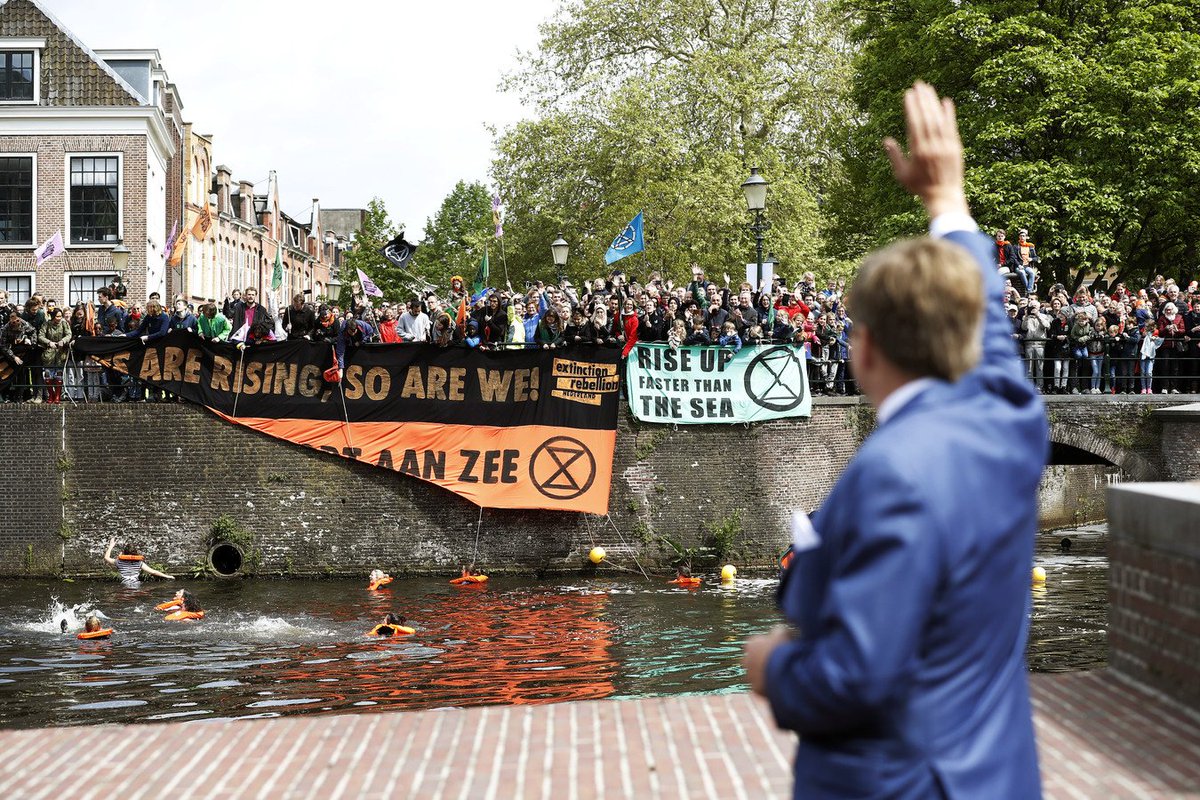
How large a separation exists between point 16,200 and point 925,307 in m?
39.6

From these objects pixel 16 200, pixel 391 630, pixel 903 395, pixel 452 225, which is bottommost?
pixel 391 630

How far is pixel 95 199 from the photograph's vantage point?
3794cm

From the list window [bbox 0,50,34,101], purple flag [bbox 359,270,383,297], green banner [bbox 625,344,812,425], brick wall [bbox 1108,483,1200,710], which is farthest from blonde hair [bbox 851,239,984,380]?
window [bbox 0,50,34,101]

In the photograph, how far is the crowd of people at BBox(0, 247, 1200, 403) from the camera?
23.4 meters

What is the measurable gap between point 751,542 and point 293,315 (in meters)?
9.58

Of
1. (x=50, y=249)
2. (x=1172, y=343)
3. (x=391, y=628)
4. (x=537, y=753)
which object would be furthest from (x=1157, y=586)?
(x=50, y=249)

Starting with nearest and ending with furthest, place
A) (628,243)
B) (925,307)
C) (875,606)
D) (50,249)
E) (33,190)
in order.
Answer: (875,606)
(925,307)
(628,243)
(50,249)
(33,190)

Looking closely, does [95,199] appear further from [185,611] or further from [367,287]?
[185,611]

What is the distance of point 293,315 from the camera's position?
78.1ft

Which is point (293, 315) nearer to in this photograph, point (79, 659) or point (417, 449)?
point (417, 449)

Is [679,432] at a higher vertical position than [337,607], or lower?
higher

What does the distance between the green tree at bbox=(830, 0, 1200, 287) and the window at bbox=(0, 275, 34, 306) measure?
2434cm

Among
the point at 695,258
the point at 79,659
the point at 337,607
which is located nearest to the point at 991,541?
the point at 79,659

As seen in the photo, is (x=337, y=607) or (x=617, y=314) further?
(x=617, y=314)
